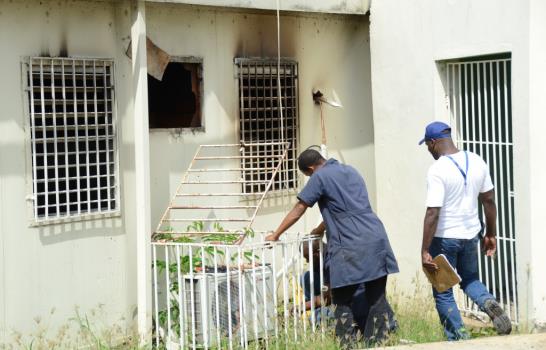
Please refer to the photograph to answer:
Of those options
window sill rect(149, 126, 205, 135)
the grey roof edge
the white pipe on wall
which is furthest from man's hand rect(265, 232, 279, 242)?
the grey roof edge

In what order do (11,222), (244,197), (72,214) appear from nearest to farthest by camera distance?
(11,222) < (72,214) < (244,197)

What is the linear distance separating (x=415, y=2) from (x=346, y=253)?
2916 mm

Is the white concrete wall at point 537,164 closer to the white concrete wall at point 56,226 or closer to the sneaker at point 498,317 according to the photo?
the sneaker at point 498,317

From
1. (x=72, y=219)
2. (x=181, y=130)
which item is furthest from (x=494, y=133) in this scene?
(x=72, y=219)

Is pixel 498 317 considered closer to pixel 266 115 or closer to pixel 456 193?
pixel 456 193

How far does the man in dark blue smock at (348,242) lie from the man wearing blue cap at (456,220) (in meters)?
0.40

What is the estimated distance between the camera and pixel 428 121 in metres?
9.45

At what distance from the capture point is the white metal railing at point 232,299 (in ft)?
25.5

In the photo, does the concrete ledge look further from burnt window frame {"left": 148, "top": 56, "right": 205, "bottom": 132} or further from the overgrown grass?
burnt window frame {"left": 148, "top": 56, "right": 205, "bottom": 132}

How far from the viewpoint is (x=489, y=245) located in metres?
8.10

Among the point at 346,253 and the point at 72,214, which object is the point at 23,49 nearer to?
the point at 72,214

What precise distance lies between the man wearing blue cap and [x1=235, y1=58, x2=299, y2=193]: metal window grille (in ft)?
6.27

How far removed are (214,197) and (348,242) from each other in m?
1.80

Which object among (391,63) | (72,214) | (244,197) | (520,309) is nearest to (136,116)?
(72,214)
